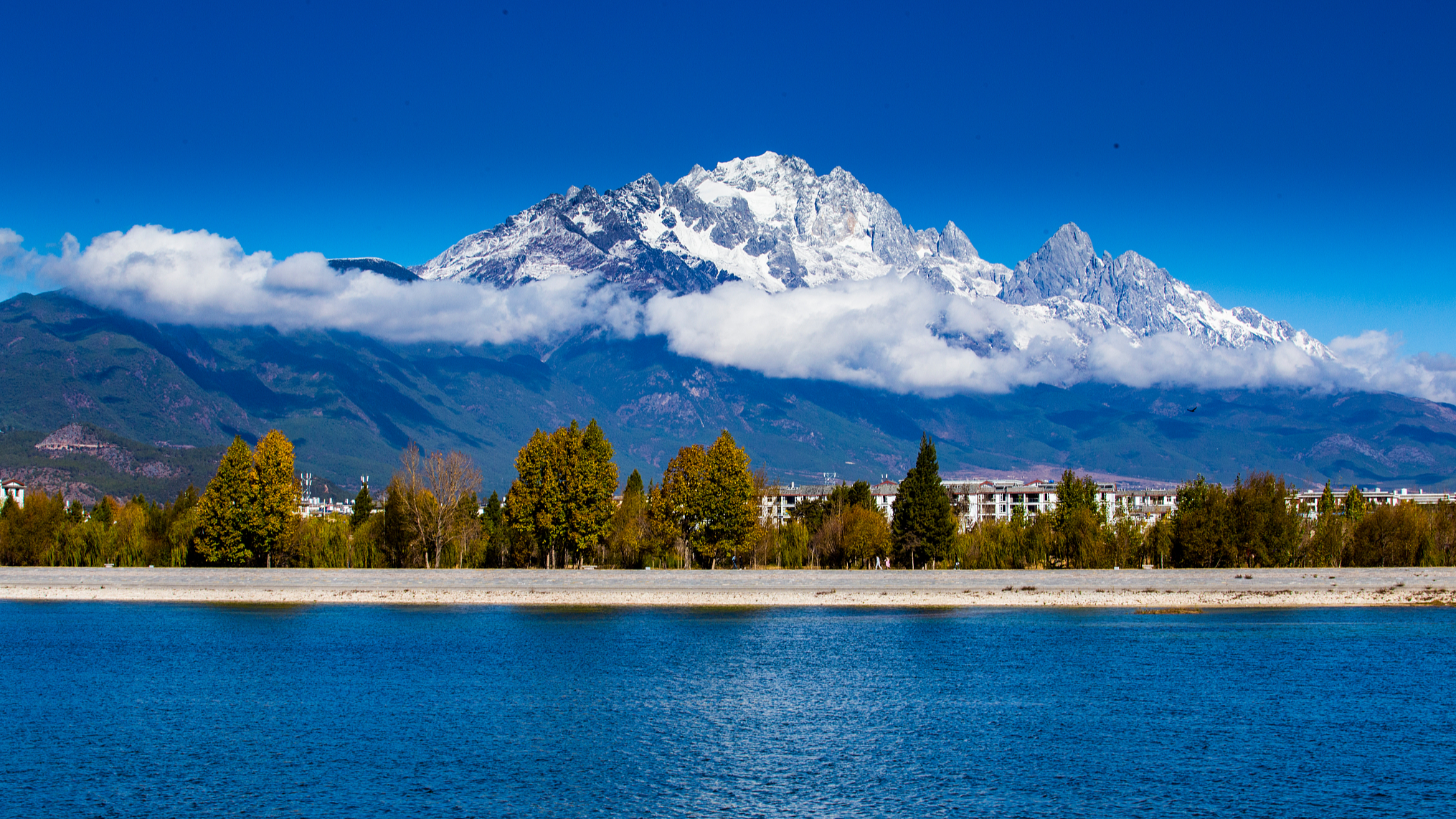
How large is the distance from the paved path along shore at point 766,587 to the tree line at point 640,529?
9.52 meters

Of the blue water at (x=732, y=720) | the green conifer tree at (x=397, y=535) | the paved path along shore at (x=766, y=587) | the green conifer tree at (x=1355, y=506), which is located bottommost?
the blue water at (x=732, y=720)

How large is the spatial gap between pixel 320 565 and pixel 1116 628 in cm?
7343

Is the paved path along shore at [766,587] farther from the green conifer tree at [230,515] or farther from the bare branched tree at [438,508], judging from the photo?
the bare branched tree at [438,508]

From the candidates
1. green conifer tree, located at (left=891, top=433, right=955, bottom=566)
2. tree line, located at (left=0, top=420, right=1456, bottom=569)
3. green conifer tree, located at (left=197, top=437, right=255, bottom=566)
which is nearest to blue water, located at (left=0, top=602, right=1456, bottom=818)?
green conifer tree, located at (left=197, top=437, right=255, bottom=566)

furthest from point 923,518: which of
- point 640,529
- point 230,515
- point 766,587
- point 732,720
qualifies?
point 732,720

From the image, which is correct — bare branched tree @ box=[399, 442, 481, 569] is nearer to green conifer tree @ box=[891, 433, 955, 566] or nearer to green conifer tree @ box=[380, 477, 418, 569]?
green conifer tree @ box=[380, 477, 418, 569]

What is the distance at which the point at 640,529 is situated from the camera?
11200 cm

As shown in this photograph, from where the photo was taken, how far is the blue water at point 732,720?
33406 mm

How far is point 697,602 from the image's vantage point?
89.8 m

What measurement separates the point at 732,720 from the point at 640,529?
2710 inches

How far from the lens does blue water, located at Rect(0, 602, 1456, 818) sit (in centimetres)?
3341

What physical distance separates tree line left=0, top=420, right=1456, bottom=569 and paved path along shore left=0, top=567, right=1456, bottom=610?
375 inches

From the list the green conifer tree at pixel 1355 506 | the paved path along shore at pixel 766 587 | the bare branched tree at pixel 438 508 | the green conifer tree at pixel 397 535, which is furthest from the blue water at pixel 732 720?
the green conifer tree at pixel 1355 506

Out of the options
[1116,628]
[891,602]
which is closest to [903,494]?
[891,602]
